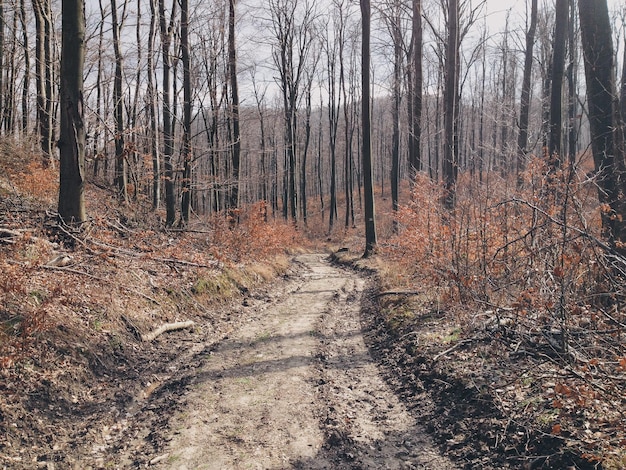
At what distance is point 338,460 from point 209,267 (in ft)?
24.1

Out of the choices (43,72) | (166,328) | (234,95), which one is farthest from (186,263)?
(43,72)

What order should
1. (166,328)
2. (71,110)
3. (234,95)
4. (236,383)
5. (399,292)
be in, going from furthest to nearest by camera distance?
(234,95) < (399,292) < (71,110) < (166,328) < (236,383)

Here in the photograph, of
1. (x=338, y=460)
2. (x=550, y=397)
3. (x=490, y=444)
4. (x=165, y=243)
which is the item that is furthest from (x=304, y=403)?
(x=165, y=243)

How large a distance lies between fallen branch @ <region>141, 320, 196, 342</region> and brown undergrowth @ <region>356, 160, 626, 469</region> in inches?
139

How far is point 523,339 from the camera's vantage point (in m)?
4.57

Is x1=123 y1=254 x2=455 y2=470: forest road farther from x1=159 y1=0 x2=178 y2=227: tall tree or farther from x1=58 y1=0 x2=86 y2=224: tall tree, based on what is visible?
x1=159 y1=0 x2=178 y2=227: tall tree

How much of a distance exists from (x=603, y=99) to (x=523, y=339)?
4345mm

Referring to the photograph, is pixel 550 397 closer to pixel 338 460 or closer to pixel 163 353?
pixel 338 460

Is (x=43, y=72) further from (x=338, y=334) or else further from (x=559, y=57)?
(x=559, y=57)

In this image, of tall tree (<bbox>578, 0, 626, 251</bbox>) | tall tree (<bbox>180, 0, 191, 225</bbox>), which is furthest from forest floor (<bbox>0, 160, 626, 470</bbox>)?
tall tree (<bbox>180, 0, 191, 225</bbox>)

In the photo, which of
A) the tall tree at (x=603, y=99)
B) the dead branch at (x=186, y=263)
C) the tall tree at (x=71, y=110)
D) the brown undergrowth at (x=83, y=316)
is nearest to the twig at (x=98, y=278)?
the brown undergrowth at (x=83, y=316)

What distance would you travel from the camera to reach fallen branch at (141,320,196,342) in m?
6.70

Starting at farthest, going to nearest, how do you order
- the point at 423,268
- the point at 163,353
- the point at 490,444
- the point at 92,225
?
the point at 423,268 → the point at 92,225 → the point at 163,353 → the point at 490,444

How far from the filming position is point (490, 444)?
148 inches
